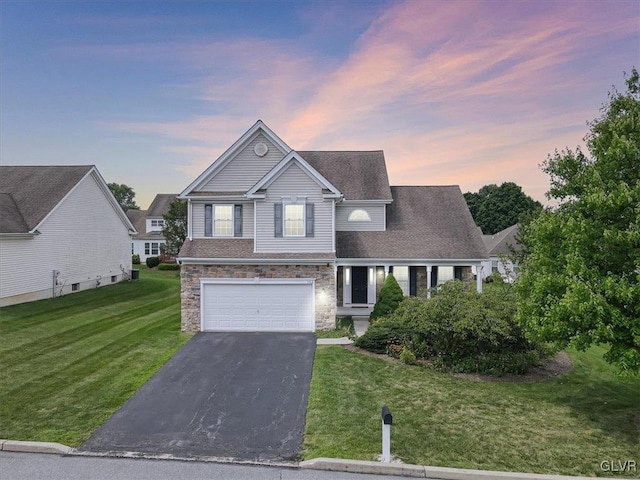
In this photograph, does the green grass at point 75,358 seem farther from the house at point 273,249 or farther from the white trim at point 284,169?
the white trim at point 284,169

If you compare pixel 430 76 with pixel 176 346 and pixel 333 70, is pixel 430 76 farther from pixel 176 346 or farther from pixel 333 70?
pixel 176 346

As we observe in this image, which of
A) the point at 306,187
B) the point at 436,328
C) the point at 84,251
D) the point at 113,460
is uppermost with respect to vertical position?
the point at 306,187

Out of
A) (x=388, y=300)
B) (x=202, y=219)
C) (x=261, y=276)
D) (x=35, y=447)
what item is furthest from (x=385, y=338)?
(x=35, y=447)

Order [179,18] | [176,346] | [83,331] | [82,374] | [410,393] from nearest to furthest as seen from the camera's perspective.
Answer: [410,393]
[82,374]
[176,346]
[83,331]
[179,18]

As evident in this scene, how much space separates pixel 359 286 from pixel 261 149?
9230mm

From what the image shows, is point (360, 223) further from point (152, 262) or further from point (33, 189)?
point (152, 262)

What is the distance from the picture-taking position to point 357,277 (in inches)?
790

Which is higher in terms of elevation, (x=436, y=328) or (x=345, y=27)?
(x=345, y=27)

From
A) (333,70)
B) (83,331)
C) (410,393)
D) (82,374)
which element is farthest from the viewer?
(333,70)

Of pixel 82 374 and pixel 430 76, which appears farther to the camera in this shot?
pixel 430 76

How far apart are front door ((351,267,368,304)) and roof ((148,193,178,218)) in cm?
3541

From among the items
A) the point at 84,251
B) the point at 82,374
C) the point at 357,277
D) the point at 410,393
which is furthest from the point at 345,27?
the point at 84,251

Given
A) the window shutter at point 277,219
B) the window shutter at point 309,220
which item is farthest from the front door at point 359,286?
the window shutter at point 277,219

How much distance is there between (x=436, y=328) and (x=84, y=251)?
83.9 feet
